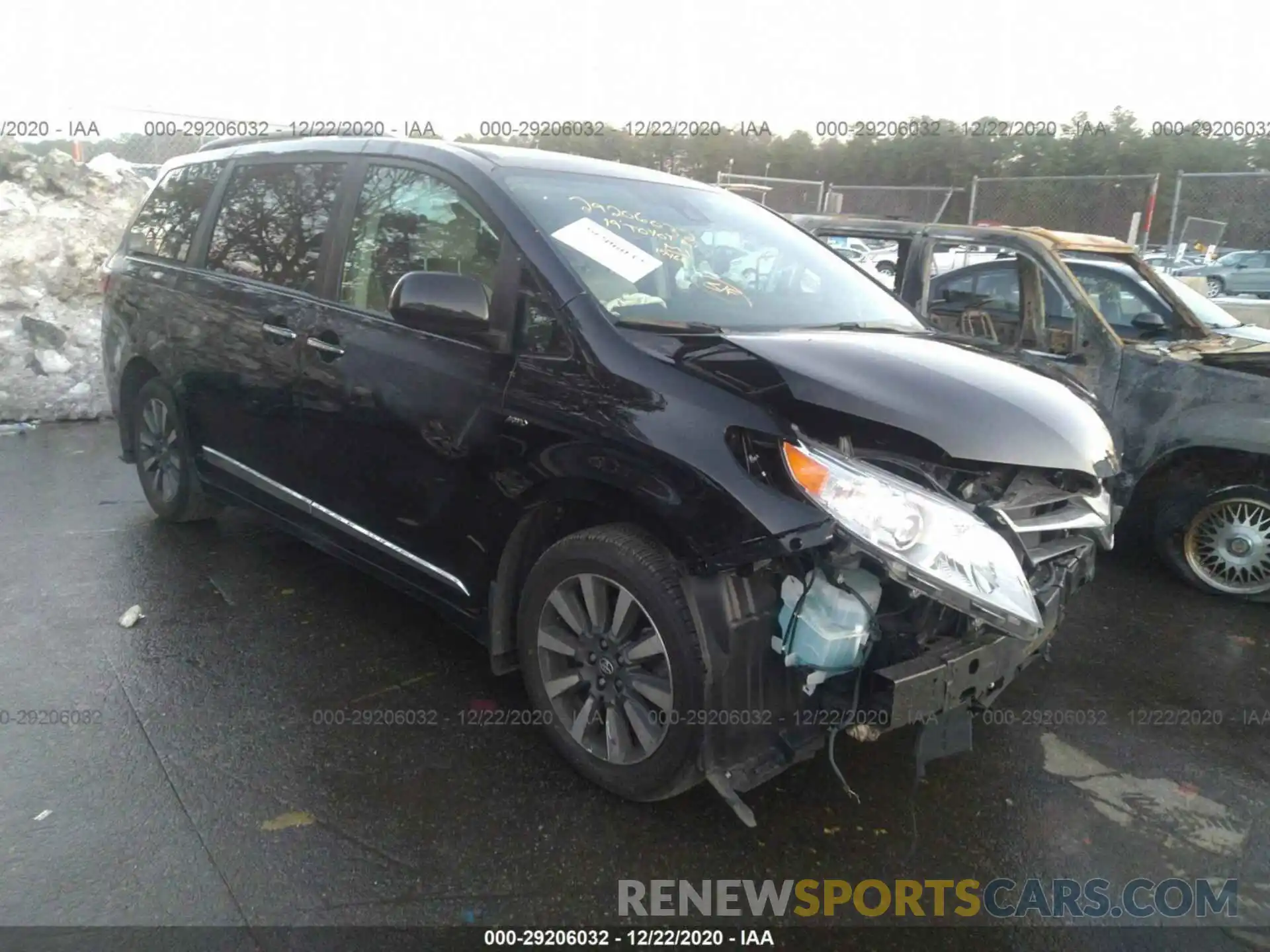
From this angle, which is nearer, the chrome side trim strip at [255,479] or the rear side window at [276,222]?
the rear side window at [276,222]

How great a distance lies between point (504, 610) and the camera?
3.11m

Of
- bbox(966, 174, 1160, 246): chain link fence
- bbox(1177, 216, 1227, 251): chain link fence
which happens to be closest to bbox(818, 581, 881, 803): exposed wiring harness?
bbox(966, 174, 1160, 246): chain link fence

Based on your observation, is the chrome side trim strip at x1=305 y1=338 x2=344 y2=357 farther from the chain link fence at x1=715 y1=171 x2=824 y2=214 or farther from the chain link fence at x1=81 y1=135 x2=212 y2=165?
the chain link fence at x1=715 y1=171 x2=824 y2=214

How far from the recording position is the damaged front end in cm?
235

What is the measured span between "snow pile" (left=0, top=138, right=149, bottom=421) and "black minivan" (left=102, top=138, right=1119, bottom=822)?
476 cm

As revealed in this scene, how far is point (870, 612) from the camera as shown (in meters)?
2.43

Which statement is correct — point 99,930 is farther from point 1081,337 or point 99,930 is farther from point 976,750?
Result: point 1081,337

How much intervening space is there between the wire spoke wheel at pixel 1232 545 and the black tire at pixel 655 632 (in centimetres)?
362

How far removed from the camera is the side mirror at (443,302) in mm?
2902

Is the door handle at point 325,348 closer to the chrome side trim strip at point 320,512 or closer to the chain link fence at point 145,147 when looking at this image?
the chrome side trim strip at point 320,512


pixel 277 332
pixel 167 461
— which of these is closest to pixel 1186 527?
pixel 277 332

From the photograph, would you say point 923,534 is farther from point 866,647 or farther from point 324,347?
point 324,347

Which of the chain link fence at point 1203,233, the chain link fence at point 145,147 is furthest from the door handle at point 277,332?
the chain link fence at point 1203,233

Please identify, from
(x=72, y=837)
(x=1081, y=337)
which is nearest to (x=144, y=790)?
(x=72, y=837)
